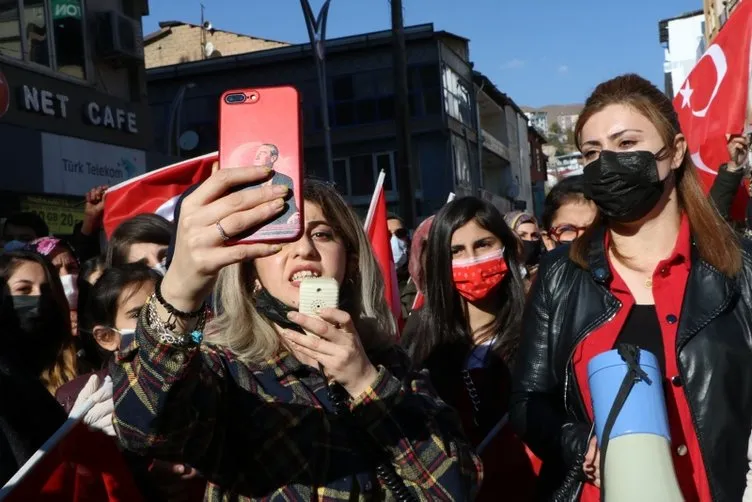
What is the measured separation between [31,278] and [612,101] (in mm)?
2683

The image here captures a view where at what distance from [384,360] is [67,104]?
1351cm

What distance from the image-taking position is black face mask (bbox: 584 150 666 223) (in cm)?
261

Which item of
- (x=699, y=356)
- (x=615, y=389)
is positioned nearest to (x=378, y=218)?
(x=699, y=356)

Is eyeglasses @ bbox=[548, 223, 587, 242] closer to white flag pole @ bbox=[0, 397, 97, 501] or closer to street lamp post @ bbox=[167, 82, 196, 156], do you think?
white flag pole @ bbox=[0, 397, 97, 501]

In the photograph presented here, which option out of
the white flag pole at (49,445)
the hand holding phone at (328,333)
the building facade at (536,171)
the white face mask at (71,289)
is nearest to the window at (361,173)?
the white face mask at (71,289)

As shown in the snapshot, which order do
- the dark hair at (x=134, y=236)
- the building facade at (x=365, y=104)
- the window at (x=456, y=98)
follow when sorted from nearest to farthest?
the dark hair at (x=134, y=236) < the building facade at (x=365, y=104) < the window at (x=456, y=98)

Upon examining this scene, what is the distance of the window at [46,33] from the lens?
13898 mm

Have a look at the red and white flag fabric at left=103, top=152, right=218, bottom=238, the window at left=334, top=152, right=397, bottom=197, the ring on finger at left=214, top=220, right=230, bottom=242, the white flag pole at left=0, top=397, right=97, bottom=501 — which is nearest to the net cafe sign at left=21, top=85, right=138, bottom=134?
the red and white flag fabric at left=103, top=152, right=218, bottom=238

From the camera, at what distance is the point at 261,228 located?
1.69 metres

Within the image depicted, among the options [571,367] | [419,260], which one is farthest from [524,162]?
[571,367]

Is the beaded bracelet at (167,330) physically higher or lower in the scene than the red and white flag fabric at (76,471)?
higher

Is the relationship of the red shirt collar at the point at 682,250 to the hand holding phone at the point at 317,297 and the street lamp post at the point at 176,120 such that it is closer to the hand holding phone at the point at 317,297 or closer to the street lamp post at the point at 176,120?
the hand holding phone at the point at 317,297

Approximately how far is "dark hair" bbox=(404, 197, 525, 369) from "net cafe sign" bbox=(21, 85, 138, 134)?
11168 mm

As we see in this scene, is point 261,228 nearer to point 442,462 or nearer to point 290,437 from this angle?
point 290,437
